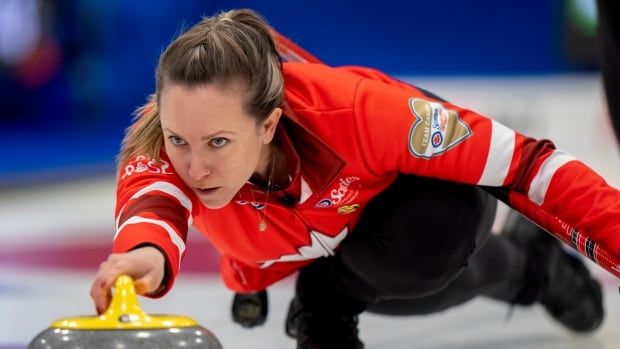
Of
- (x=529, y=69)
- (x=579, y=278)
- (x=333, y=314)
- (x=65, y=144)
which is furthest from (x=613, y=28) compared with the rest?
(x=65, y=144)

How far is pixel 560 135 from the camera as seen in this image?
4.70 meters

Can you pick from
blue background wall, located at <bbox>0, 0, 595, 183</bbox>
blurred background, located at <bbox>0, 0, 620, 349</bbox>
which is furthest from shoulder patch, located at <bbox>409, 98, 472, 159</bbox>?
blue background wall, located at <bbox>0, 0, 595, 183</bbox>

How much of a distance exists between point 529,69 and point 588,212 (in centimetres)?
407

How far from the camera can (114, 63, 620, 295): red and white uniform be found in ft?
5.77

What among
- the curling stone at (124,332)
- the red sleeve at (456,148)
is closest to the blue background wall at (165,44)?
the red sleeve at (456,148)

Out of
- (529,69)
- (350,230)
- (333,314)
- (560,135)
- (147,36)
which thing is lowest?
(333,314)

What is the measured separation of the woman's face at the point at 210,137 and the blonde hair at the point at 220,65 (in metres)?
0.02

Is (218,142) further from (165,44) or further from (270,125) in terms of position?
(165,44)

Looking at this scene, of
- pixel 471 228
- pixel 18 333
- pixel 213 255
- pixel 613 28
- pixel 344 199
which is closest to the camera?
pixel 613 28

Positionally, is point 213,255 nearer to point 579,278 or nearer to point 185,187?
point 579,278

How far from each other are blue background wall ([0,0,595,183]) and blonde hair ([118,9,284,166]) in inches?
140

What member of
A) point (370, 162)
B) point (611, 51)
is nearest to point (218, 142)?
point (370, 162)

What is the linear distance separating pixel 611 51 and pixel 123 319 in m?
0.89

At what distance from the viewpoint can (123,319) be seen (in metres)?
1.32
